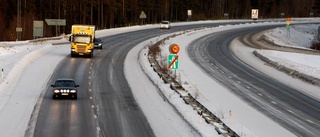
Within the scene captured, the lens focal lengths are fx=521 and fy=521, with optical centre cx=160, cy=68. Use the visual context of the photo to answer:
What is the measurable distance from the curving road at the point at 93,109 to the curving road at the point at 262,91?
29.6ft

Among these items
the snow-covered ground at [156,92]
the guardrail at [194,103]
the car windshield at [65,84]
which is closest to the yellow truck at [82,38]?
the snow-covered ground at [156,92]

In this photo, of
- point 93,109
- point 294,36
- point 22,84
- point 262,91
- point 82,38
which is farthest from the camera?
point 294,36

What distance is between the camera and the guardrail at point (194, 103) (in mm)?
25369

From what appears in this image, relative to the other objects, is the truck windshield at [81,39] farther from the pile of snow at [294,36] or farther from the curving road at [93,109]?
the pile of snow at [294,36]

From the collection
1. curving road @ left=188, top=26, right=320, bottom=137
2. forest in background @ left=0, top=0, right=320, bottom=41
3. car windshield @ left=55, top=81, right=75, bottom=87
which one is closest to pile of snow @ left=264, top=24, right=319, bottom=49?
curving road @ left=188, top=26, right=320, bottom=137

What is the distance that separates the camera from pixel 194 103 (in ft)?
110

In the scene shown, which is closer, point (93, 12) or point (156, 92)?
point (156, 92)

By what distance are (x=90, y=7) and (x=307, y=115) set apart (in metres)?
124

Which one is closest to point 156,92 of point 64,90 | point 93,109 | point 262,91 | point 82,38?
point 64,90

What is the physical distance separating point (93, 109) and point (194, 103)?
6.61 metres

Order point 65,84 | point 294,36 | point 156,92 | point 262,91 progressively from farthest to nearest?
point 294,36 → point 262,91 → point 156,92 → point 65,84

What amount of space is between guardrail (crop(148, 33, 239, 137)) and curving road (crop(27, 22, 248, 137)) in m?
3.29

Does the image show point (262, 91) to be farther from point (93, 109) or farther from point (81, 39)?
point (81, 39)

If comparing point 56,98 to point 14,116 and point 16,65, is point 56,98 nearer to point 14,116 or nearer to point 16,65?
point 14,116
